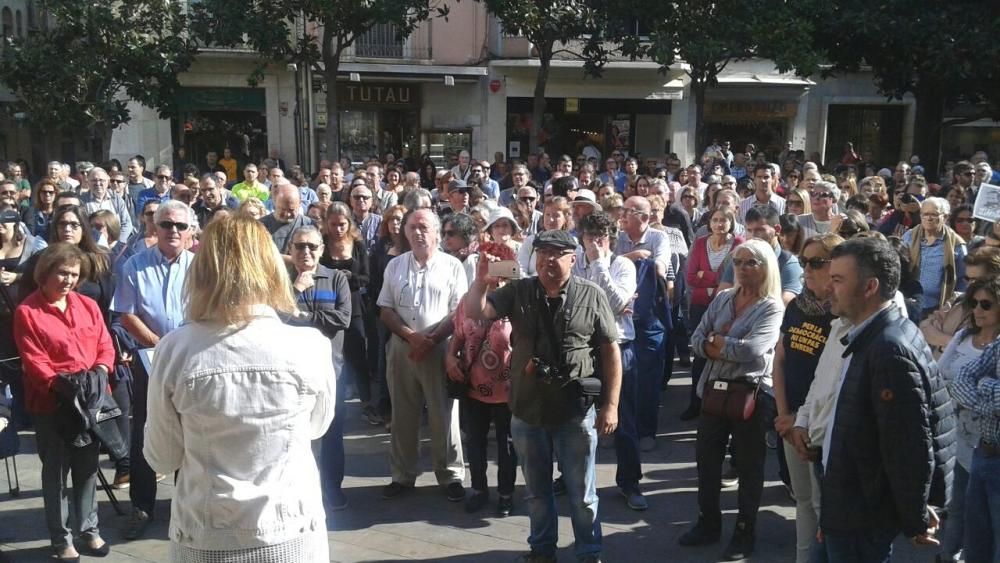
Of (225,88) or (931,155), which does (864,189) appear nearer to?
(931,155)

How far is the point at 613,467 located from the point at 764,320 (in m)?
1.92

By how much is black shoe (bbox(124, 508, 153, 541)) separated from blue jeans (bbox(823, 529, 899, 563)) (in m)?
3.75

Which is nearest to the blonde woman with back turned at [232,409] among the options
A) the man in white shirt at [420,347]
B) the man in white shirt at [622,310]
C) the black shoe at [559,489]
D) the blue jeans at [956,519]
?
the man in white shirt at [420,347]

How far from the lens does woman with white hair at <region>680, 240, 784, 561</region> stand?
479 centimetres

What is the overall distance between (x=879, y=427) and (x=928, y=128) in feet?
68.7

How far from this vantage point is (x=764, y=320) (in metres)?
4.82

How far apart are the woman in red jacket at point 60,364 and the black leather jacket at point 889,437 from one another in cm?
377

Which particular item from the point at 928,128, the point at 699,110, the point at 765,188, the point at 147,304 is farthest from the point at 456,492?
the point at 928,128

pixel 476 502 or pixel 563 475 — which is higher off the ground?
pixel 563 475

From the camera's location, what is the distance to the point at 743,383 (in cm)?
481

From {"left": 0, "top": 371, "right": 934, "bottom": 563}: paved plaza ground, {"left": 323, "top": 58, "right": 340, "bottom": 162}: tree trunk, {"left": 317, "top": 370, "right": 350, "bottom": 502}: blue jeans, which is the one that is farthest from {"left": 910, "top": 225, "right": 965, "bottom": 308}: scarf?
{"left": 323, "top": 58, "right": 340, "bottom": 162}: tree trunk

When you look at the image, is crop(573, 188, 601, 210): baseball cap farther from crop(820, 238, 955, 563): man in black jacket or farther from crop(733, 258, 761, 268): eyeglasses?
crop(820, 238, 955, 563): man in black jacket

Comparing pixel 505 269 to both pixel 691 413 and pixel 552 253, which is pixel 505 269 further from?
pixel 691 413

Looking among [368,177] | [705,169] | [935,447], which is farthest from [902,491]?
[705,169]
